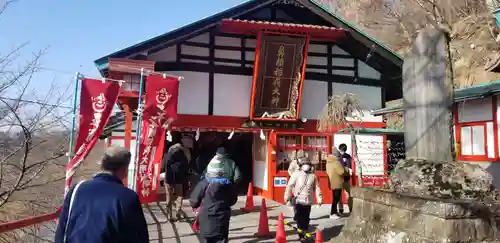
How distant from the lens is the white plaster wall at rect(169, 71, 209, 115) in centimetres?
1237

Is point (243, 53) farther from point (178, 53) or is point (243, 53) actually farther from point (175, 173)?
point (175, 173)

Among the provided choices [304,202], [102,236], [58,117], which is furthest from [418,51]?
[58,117]

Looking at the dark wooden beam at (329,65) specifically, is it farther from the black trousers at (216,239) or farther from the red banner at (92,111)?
the black trousers at (216,239)

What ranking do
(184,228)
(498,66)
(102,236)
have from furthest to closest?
(184,228), (498,66), (102,236)

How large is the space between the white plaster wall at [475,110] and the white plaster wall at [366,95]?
368cm

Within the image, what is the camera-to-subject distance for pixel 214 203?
5.51 m

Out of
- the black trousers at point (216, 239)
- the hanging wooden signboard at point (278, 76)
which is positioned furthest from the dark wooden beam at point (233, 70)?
the black trousers at point (216, 239)

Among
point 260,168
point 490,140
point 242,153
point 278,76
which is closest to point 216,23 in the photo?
point 278,76

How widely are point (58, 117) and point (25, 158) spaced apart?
136cm

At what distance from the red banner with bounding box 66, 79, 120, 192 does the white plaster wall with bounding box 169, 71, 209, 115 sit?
470 centimetres

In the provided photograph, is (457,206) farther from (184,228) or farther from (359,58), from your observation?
(359,58)

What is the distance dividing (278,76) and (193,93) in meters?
2.88

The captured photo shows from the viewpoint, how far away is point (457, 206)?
4812 millimetres

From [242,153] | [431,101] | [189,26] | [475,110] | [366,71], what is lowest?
[242,153]
